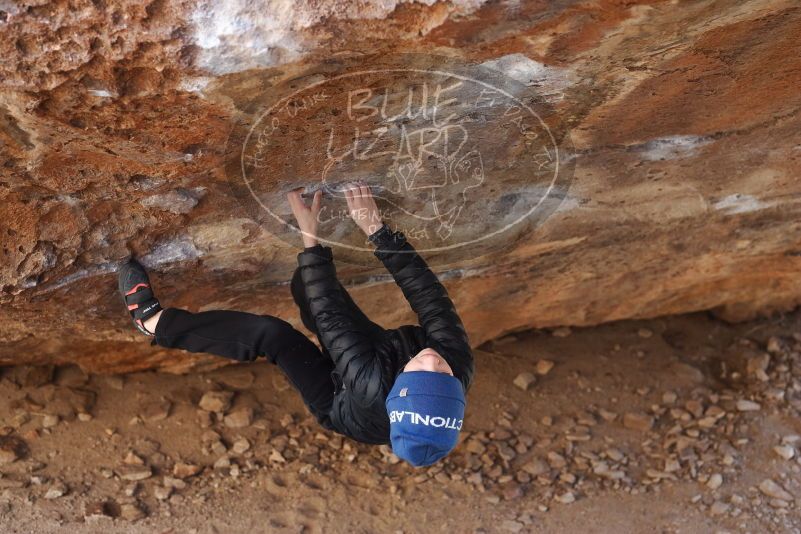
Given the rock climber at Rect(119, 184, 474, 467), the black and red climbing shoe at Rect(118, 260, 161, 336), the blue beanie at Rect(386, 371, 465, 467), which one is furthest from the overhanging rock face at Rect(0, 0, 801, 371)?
the blue beanie at Rect(386, 371, 465, 467)

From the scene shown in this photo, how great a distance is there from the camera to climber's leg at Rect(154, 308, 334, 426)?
8.80 feet

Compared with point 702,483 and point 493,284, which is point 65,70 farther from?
point 702,483

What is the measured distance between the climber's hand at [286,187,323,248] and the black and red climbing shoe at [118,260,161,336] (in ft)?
1.84

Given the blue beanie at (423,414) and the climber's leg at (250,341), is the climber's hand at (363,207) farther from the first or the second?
the blue beanie at (423,414)

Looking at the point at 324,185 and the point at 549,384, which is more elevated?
the point at 324,185

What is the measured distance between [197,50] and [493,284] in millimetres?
1853

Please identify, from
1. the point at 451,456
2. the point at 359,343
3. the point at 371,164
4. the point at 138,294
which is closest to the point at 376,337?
the point at 359,343

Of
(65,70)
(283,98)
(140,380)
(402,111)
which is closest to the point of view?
(65,70)

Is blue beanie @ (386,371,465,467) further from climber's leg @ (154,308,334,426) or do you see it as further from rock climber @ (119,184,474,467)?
climber's leg @ (154,308,334,426)

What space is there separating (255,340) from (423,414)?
2.32 feet

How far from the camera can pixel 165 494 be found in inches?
129

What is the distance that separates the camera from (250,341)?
271 centimetres

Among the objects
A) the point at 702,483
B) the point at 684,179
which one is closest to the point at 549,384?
the point at 702,483

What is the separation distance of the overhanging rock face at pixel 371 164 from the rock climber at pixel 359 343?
20 cm
